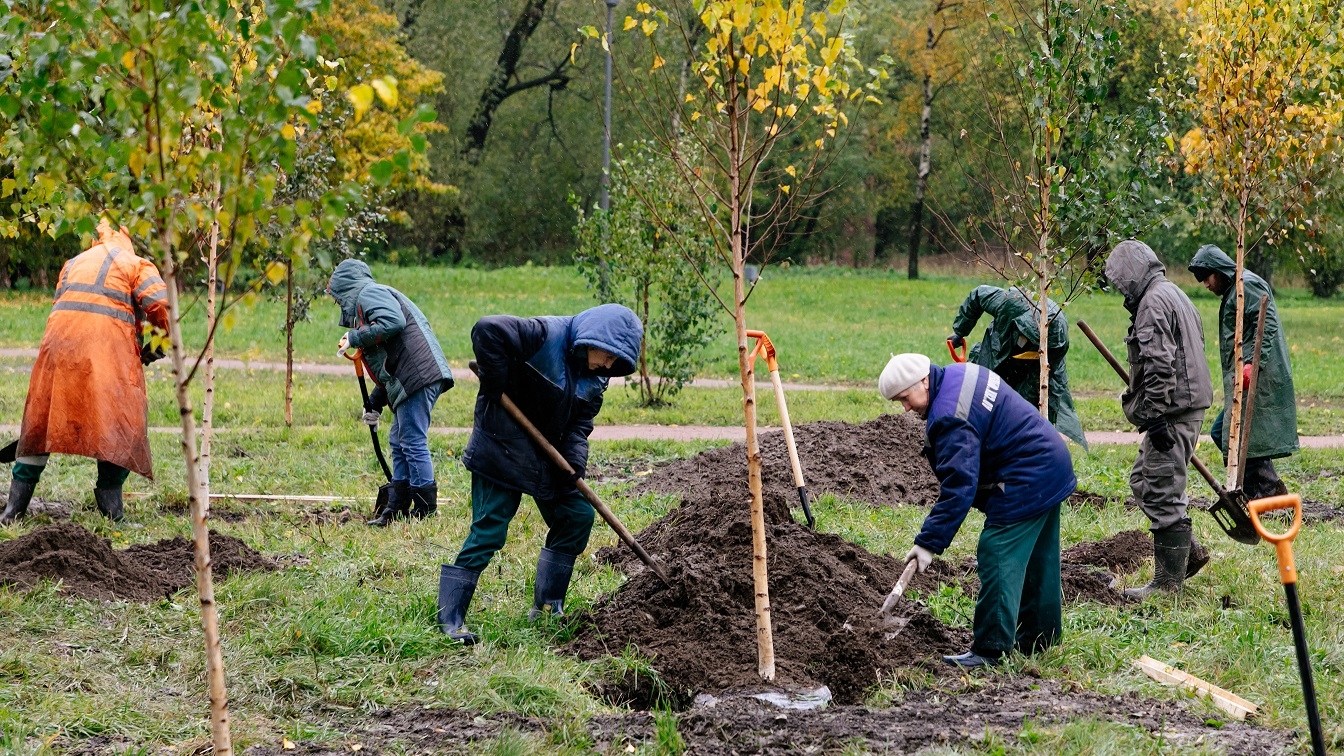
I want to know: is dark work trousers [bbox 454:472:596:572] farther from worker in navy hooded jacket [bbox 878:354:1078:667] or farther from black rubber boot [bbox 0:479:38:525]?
black rubber boot [bbox 0:479:38:525]

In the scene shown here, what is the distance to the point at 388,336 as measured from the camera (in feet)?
23.8

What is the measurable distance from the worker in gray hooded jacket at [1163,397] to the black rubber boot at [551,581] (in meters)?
2.88

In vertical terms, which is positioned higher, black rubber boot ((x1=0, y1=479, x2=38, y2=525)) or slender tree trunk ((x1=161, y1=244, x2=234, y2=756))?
slender tree trunk ((x1=161, y1=244, x2=234, y2=756))

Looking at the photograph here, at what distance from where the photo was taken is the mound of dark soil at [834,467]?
27.4 feet

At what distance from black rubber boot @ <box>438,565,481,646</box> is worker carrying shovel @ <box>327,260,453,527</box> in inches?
84.5

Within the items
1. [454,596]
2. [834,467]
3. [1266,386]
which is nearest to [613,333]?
[454,596]

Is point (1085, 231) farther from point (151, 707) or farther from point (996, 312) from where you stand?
point (151, 707)

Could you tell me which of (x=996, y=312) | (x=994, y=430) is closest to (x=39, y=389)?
(x=994, y=430)

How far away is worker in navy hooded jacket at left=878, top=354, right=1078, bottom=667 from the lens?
4750 millimetres

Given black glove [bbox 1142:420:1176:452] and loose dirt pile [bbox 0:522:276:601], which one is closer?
loose dirt pile [bbox 0:522:276:601]

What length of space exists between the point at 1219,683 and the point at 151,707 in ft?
13.6

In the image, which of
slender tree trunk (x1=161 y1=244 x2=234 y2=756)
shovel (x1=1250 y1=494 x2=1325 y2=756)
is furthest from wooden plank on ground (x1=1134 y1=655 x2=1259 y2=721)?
slender tree trunk (x1=161 y1=244 x2=234 y2=756)

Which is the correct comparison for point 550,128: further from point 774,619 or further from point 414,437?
point 774,619

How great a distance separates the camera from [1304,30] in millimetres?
7020
